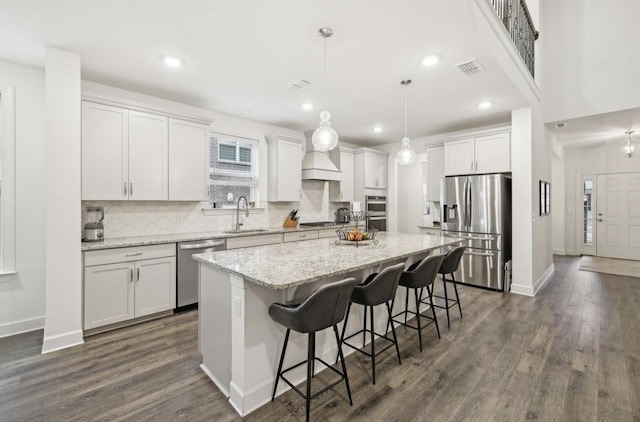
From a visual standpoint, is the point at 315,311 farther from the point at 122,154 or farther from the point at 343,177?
the point at 343,177

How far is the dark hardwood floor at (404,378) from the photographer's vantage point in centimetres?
190

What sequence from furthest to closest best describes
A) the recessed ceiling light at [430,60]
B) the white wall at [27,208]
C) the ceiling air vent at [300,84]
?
1. the ceiling air vent at [300,84]
2. the white wall at [27,208]
3. the recessed ceiling light at [430,60]

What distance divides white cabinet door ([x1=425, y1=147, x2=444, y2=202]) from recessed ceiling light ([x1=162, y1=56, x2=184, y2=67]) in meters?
4.27

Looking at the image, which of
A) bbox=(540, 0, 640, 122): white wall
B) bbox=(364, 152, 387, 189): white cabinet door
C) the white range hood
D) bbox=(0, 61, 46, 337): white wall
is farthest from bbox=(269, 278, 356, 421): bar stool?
bbox=(540, 0, 640, 122): white wall

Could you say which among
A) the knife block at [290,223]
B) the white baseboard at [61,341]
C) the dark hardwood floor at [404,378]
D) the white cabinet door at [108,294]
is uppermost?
the knife block at [290,223]

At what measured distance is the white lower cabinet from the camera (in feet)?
9.62

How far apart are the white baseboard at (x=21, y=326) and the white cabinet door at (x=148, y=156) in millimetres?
1549

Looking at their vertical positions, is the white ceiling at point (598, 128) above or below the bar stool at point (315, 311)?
above

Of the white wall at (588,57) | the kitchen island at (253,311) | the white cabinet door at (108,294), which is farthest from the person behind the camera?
the white wall at (588,57)

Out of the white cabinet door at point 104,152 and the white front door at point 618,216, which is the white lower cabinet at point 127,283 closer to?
the white cabinet door at point 104,152

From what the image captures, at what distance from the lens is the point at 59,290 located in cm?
272

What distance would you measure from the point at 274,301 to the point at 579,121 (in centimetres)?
546

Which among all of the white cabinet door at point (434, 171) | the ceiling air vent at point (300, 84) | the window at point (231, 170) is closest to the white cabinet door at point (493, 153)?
→ the white cabinet door at point (434, 171)

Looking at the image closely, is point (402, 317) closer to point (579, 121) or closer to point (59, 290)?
point (59, 290)
